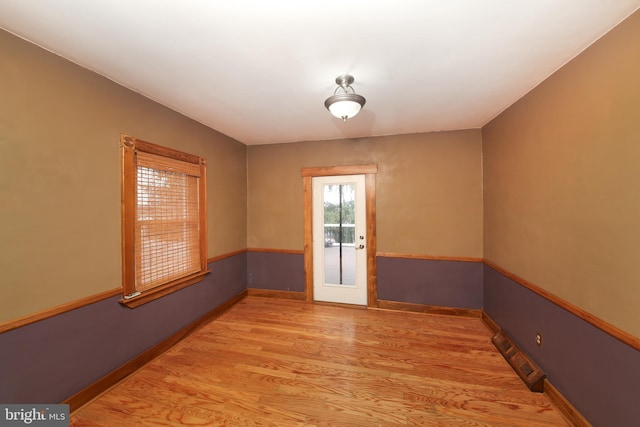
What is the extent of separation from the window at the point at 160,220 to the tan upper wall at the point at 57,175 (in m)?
0.10

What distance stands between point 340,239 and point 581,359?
270cm

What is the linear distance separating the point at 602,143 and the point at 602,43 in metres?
0.61

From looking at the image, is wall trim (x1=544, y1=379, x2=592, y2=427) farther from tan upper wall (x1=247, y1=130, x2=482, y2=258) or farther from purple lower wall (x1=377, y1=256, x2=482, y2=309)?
tan upper wall (x1=247, y1=130, x2=482, y2=258)

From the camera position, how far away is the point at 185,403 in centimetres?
193

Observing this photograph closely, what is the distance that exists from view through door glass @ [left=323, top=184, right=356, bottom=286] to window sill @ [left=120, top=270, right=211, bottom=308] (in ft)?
5.83

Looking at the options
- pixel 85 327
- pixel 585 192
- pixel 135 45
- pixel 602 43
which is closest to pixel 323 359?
pixel 85 327

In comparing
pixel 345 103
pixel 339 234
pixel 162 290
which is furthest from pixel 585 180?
pixel 162 290

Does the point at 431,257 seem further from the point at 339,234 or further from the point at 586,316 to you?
the point at 586,316

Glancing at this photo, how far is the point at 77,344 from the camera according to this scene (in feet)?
6.22

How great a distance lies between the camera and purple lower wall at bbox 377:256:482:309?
11.3ft

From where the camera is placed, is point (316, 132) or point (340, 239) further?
point (340, 239)

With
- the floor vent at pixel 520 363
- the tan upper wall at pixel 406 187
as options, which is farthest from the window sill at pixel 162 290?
the floor vent at pixel 520 363

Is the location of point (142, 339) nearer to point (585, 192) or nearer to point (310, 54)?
point (310, 54)

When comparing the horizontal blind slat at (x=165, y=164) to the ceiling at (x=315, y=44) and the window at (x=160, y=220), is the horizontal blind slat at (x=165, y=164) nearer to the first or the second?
the window at (x=160, y=220)
